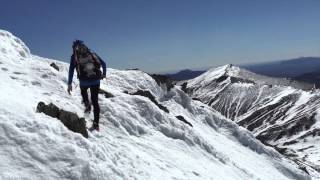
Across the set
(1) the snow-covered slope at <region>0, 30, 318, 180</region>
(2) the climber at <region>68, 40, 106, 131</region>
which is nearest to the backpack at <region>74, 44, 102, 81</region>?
(2) the climber at <region>68, 40, 106, 131</region>

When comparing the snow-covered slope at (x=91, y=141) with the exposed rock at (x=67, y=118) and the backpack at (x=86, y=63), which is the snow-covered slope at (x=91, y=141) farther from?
the backpack at (x=86, y=63)

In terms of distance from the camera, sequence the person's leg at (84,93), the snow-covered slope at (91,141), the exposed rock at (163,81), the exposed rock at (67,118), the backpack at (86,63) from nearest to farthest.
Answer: the snow-covered slope at (91,141) < the exposed rock at (67,118) < the backpack at (86,63) < the person's leg at (84,93) < the exposed rock at (163,81)

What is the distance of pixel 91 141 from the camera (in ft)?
57.1

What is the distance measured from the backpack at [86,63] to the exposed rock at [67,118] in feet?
6.67

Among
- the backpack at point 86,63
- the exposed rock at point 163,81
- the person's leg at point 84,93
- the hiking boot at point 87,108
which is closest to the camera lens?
the backpack at point 86,63

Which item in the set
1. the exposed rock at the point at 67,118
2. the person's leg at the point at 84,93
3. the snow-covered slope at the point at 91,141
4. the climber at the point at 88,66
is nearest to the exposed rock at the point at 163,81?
the snow-covered slope at the point at 91,141

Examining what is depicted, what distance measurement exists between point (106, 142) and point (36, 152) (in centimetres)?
462

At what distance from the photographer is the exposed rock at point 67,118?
17666 millimetres

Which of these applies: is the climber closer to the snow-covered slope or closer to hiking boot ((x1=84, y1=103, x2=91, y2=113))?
the snow-covered slope

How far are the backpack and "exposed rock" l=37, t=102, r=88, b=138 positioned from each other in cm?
203

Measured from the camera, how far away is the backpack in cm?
1952

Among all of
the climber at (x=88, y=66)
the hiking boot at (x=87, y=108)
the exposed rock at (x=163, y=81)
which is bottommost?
the exposed rock at (x=163, y=81)

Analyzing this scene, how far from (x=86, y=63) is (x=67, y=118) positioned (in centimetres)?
276

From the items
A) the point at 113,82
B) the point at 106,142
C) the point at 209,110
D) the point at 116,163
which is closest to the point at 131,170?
the point at 116,163
